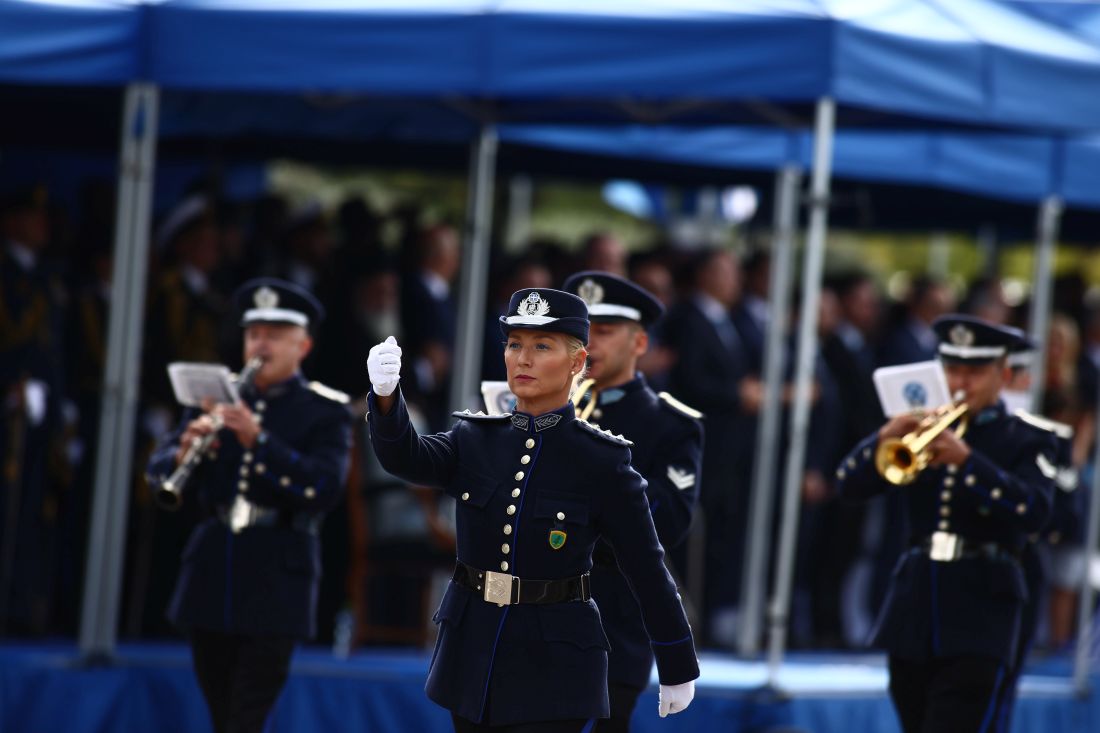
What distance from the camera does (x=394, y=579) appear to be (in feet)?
33.0

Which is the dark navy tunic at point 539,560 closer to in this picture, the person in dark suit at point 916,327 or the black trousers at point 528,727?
the black trousers at point 528,727

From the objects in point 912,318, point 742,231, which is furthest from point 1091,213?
point 742,231

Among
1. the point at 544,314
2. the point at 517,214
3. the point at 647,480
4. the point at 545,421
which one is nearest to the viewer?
the point at 544,314

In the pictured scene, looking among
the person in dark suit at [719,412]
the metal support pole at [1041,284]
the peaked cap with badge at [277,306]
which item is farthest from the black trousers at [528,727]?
the metal support pole at [1041,284]

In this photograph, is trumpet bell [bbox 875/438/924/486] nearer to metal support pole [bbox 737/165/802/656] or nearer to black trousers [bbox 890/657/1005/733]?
black trousers [bbox 890/657/1005/733]

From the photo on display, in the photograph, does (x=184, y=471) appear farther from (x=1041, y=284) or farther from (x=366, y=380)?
(x=1041, y=284)

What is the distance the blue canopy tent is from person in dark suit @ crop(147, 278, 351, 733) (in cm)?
145

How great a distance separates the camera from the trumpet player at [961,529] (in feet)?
22.8

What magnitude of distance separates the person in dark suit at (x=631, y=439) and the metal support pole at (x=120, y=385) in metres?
2.61

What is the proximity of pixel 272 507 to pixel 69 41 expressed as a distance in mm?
2418

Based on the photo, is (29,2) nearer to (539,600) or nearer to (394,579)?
(394,579)

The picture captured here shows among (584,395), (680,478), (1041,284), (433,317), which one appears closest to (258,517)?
(584,395)

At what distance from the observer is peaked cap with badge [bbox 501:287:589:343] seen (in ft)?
16.9

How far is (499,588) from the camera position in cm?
525
